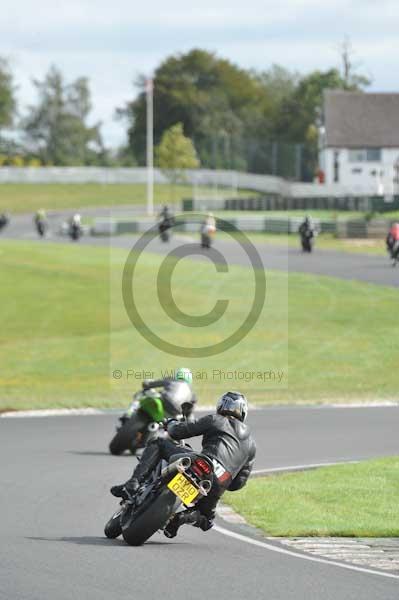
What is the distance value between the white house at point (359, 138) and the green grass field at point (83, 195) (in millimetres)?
7577

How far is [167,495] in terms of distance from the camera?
35.1 feet

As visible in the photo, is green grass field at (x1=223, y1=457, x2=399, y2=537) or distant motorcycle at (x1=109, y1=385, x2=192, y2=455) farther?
distant motorcycle at (x1=109, y1=385, x2=192, y2=455)

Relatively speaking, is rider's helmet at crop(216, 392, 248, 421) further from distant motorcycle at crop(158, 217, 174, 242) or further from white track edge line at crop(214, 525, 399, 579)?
distant motorcycle at crop(158, 217, 174, 242)

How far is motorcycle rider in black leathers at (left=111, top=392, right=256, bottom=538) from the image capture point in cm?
1113

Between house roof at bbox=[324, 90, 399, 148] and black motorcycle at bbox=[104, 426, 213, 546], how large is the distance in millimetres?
98273

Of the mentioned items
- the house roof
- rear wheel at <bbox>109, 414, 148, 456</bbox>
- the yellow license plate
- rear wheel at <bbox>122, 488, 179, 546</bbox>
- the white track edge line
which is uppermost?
the house roof

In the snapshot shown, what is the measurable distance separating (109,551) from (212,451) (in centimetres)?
129

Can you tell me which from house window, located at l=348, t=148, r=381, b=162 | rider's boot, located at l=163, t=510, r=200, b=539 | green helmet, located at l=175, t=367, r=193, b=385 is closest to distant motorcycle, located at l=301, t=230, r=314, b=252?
green helmet, located at l=175, t=367, r=193, b=385

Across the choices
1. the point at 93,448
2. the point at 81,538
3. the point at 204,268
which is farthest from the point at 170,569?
the point at 204,268

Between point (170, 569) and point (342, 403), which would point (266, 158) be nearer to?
point (342, 403)

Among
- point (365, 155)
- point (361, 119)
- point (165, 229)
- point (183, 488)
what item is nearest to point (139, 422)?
point (183, 488)

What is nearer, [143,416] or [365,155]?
[143,416]

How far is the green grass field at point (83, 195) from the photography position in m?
112

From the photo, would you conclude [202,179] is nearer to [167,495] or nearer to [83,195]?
[83,195]
